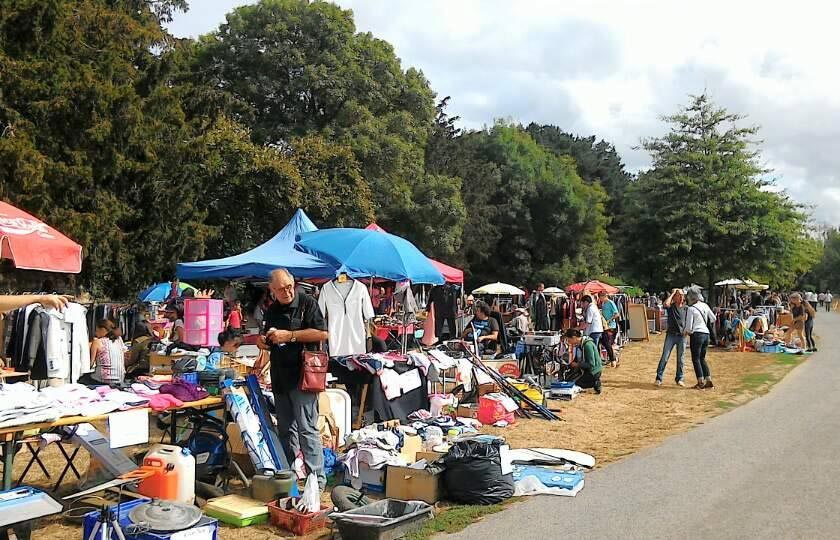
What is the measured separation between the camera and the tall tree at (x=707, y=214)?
28.4m

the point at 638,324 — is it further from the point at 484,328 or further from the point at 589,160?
the point at 589,160

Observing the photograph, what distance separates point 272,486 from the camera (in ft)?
18.4

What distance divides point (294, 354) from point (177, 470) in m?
1.22

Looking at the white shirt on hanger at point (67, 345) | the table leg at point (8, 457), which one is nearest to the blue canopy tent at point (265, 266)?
the white shirt on hanger at point (67, 345)

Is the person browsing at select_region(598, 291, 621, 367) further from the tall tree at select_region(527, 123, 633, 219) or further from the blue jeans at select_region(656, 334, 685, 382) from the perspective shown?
the tall tree at select_region(527, 123, 633, 219)

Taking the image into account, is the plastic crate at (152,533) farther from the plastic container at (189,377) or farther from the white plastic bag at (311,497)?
the plastic container at (189,377)

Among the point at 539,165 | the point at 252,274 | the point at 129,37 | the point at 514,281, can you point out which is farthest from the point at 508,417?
the point at 539,165

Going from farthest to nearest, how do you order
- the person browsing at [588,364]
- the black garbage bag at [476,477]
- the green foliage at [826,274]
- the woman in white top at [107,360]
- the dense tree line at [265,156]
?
the green foliage at [826,274], the dense tree line at [265,156], the person browsing at [588,364], the woman in white top at [107,360], the black garbage bag at [476,477]

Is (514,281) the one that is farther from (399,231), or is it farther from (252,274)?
(252,274)

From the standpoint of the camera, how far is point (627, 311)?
2444 cm

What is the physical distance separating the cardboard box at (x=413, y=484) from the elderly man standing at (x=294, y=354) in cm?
58

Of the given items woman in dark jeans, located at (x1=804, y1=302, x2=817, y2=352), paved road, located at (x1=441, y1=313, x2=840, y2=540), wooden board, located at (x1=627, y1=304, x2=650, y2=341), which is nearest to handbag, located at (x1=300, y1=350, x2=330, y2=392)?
paved road, located at (x1=441, y1=313, x2=840, y2=540)

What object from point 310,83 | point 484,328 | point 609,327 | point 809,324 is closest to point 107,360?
point 484,328

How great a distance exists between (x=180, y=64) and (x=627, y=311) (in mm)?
18012
